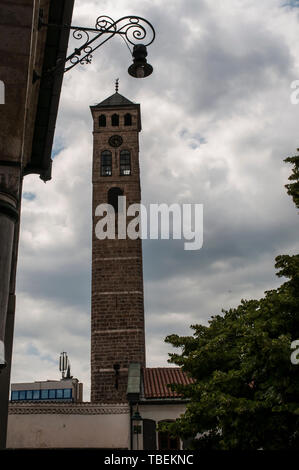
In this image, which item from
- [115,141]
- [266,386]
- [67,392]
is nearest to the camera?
[266,386]

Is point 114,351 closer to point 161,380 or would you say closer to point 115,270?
point 161,380

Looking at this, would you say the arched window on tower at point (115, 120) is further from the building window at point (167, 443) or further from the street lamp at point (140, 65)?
the street lamp at point (140, 65)

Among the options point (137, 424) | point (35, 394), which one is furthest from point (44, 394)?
point (137, 424)

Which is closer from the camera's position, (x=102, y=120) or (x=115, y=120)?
(x=102, y=120)

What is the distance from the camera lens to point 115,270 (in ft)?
110

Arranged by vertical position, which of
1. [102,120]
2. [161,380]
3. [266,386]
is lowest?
[266,386]

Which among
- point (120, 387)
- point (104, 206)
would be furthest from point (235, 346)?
point (104, 206)

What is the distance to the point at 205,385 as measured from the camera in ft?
40.2

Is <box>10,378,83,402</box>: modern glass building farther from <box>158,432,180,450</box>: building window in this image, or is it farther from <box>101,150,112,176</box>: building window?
<box>101,150,112,176</box>: building window

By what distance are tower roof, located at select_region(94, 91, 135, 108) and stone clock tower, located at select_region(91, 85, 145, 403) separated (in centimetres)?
8

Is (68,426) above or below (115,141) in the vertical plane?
below

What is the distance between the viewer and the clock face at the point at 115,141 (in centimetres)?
3756

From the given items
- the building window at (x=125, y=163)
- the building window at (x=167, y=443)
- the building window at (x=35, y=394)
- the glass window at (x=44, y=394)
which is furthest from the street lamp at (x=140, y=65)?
the building window at (x=35, y=394)

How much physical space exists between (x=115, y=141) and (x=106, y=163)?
216 cm
